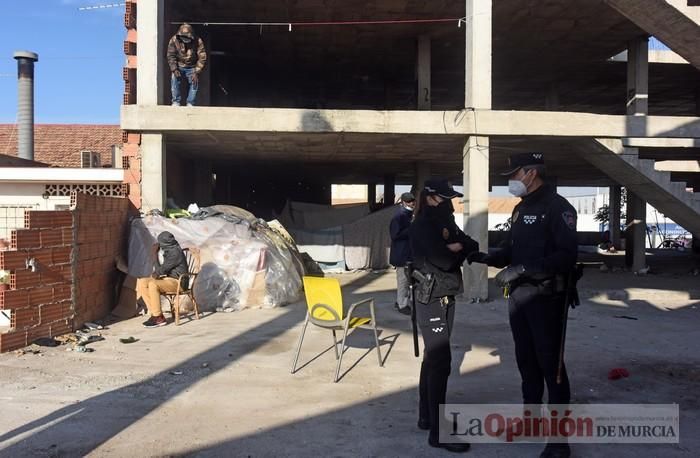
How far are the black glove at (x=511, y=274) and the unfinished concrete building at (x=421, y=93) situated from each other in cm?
229

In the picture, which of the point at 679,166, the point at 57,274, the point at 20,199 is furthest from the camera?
the point at 679,166

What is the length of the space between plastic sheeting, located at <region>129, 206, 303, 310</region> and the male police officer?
5.59 m

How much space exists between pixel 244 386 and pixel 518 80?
13.7 metres

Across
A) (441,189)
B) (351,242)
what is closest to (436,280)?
(441,189)

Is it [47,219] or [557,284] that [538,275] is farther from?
[47,219]

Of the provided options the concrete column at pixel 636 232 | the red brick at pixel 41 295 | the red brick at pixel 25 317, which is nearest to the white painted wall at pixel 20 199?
the red brick at pixel 41 295

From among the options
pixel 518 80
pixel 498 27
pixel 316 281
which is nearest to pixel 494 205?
pixel 518 80

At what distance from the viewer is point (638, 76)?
11359mm

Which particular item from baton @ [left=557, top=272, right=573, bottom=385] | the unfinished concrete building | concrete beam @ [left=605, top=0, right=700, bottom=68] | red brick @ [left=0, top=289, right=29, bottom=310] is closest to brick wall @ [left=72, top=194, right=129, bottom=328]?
red brick @ [left=0, top=289, right=29, bottom=310]

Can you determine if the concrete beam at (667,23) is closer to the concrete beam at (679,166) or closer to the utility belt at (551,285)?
the utility belt at (551,285)

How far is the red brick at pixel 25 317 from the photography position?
571 centimetres

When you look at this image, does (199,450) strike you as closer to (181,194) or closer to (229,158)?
(181,194)

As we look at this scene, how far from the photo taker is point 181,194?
464 inches

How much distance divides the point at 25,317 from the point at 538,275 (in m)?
5.57
